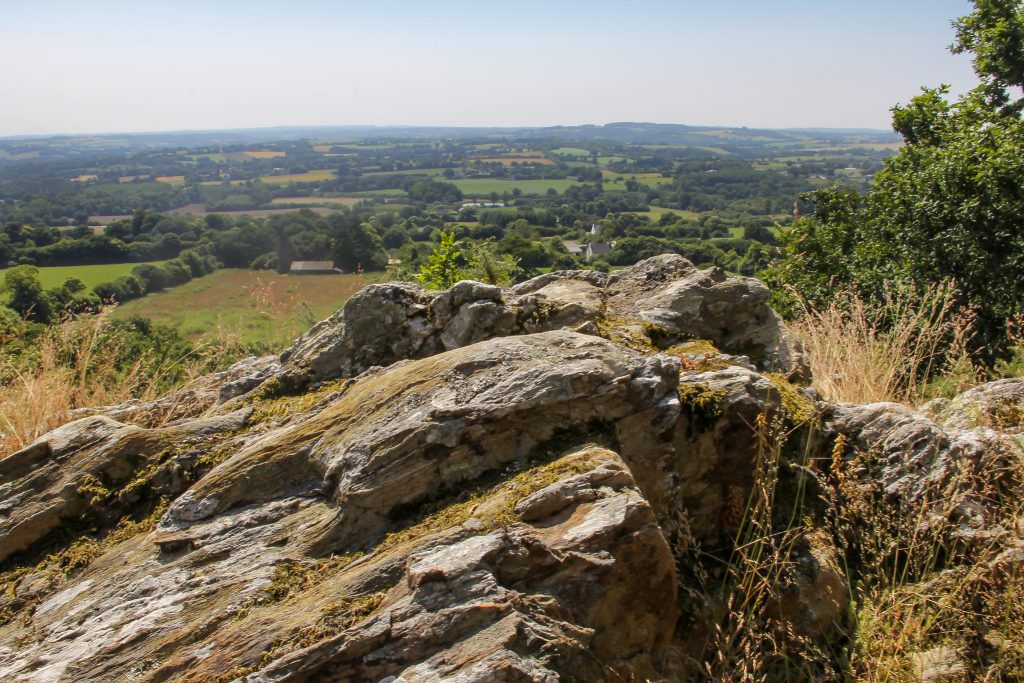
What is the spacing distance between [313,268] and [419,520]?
4986cm

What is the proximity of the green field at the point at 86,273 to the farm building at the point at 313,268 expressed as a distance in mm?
16844

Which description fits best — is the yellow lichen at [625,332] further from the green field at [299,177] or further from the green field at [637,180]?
the green field at [299,177]

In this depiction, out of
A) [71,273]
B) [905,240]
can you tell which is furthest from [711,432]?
[71,273]

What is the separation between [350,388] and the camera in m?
5.77

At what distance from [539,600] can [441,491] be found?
1.21 meters

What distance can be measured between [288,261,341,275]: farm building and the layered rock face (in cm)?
4339

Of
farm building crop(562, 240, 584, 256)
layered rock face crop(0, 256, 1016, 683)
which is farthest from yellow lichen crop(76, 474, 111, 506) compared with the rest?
farm building crop(562, 240, 584, 256)

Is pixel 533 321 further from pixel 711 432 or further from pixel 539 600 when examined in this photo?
pixel 539 600

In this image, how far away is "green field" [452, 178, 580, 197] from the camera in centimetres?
11456

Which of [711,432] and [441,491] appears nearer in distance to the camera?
[441,491]

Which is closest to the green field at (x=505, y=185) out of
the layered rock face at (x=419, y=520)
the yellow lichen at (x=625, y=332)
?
the yellow lichen at (x=625, y=332)

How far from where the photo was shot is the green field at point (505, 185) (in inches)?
4510

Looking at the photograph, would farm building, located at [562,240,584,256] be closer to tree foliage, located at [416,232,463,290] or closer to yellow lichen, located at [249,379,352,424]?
tree foliage, located at [416,232,463,290]

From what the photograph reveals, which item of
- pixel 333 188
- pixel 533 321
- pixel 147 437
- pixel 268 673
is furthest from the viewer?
pixel 333 188
